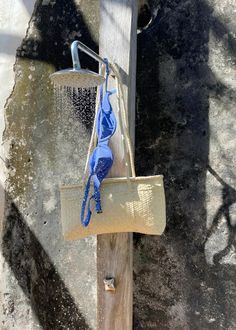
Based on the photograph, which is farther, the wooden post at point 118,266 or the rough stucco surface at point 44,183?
the rough stucco surface at point 44,183

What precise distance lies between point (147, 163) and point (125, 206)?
54cm

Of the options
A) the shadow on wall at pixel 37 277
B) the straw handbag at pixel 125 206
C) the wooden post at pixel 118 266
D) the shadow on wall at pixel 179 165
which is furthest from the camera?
the shadow on wall at pixel 37 277

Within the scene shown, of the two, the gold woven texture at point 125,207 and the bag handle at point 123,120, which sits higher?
the bag handle at point 123,120

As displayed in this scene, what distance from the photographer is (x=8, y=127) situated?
2.95 m

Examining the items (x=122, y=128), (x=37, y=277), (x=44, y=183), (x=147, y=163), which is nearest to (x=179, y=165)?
(x=147, y=163)

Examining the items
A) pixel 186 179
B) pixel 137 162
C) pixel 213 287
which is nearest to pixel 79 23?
pixel 137 162

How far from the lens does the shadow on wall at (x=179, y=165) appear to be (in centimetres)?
239

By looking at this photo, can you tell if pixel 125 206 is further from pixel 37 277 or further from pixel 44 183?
pixel 37 277

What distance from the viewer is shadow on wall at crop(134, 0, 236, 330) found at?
7.84ft

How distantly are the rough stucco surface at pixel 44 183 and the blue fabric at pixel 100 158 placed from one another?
0.62 metres

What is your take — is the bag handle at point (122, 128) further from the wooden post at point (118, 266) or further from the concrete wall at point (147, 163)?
the concrete wall at point (147, 163)

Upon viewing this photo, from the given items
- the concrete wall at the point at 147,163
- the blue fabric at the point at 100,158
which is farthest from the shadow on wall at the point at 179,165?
the blue fabric at the point at 100,158

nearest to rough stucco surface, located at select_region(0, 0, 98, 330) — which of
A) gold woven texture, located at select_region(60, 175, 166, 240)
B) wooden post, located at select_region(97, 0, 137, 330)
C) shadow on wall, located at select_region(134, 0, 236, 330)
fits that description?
shadow on wall, located at select_region(134, 0, 236, 330)

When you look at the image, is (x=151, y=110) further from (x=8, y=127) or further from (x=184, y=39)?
(x=8, y=127)
